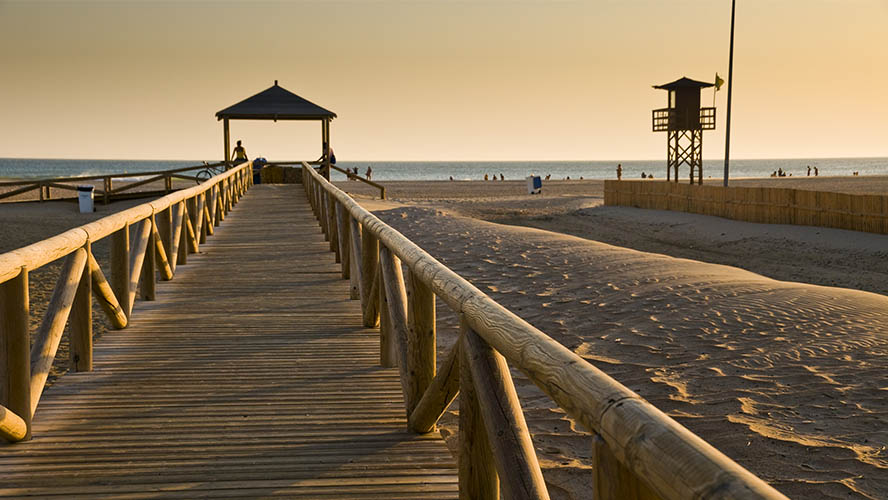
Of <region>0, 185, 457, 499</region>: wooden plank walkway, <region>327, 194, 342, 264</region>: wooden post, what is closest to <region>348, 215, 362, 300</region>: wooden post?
<region>0, 185, 457, 499</region>: wooden plank walkway

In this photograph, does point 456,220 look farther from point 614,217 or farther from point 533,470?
point 533,470

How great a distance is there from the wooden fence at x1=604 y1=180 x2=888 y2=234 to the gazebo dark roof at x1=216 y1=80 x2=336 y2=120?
453 inches

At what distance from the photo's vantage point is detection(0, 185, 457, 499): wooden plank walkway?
10.8 feet

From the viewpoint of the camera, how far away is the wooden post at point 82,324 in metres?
4.62

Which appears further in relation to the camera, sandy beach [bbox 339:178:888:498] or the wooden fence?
the wooden fence

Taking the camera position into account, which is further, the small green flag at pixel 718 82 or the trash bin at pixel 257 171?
the small green flag at pixel 718 82

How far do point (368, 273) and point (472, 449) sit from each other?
338cm

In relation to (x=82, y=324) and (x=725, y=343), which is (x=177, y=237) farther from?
(x=725, y=343)

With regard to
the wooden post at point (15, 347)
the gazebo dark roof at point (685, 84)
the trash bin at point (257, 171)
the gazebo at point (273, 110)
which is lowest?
the wooden post at point (15, 347)

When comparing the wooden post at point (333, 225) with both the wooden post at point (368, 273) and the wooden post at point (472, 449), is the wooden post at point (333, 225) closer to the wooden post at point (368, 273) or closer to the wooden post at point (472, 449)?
the wooden post at point (368, 273)

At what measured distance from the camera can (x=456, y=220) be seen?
847 inches

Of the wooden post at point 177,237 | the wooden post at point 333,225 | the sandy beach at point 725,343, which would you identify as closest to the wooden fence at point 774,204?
→ the sandy beach at point 725,343

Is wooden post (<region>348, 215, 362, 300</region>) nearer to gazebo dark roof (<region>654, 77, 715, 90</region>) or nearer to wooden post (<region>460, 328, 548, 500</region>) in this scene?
wooden post (<region>460, 328, 548, 500</region>)

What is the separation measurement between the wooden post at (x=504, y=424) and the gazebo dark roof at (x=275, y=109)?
2399 centimetres
